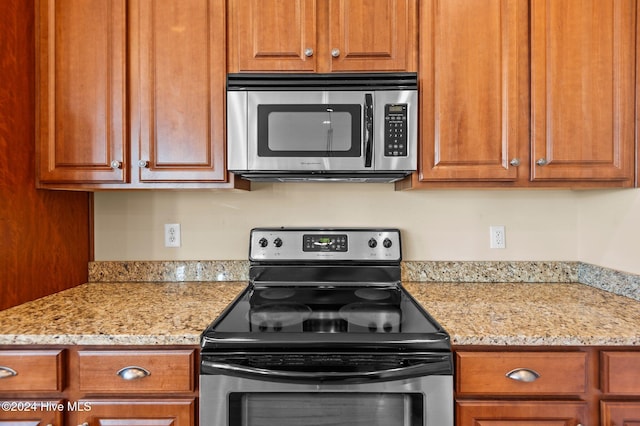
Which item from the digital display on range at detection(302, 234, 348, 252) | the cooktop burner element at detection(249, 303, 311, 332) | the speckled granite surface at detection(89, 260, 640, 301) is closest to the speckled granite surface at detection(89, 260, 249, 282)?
the speckled granite surface at detection(89, 260, 640, 301)

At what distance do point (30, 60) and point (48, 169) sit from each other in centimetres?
43

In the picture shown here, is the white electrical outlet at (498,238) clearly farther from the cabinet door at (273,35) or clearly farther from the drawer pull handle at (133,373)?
the drawer pull handle at (133,373)

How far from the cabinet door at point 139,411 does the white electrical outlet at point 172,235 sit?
32.9 inches

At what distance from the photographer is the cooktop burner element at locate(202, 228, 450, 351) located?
1122 millimetres

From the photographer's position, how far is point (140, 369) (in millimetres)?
1133

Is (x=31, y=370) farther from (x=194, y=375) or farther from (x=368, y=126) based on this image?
(x=368, y=126)

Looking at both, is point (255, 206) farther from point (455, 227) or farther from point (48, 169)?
point (455, 227)

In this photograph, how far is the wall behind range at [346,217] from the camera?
185 centimetres

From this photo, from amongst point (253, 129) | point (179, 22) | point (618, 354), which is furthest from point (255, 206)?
point (618, 354)

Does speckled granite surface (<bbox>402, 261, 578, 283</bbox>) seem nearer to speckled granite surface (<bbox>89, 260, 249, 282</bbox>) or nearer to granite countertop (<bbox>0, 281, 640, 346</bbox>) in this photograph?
granite countertop (<bbox>0, 281, 640, 346</bbox>)

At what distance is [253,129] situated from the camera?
148 centimetres

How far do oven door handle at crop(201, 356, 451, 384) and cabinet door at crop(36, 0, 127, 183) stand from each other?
36.6 inches

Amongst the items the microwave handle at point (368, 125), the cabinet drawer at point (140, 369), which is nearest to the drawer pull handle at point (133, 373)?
the cabinet drawer at point (140, 369)

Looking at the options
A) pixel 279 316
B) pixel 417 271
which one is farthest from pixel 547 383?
pixel 279 316
